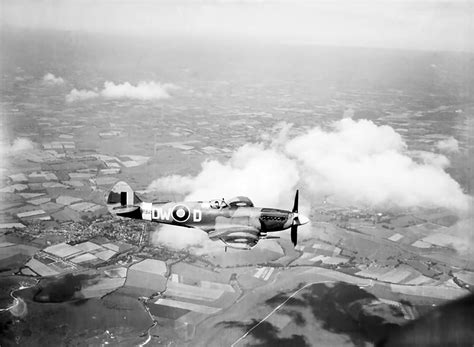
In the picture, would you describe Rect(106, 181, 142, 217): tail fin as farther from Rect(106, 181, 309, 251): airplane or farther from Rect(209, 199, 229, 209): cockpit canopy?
Rect(209, 199, 229, 209): cockpit canopy

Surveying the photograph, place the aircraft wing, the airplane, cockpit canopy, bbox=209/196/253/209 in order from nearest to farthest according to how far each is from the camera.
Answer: the aircraft wing, the airplane, cockpit canopy, bbox=209/196/253/209

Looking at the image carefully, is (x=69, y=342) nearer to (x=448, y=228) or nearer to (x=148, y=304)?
(x=148, y=304)

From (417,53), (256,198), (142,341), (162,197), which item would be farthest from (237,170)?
(417,53)

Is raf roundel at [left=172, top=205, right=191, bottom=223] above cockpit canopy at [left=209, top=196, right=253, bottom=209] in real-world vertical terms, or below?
below

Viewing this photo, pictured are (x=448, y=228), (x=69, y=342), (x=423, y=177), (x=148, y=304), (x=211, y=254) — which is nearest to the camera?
(x=69, y=342)

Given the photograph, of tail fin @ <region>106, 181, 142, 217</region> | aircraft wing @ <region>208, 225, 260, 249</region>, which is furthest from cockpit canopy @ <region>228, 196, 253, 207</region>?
tail fin @ <region>106, 181, 142, 217</region>

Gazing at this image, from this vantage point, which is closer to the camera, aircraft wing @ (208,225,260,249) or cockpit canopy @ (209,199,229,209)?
aircraft wing @ (208,225,260,249)

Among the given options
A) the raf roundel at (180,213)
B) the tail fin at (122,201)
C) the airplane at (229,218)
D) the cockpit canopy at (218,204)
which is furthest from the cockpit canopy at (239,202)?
the tail fin at (122,201)
